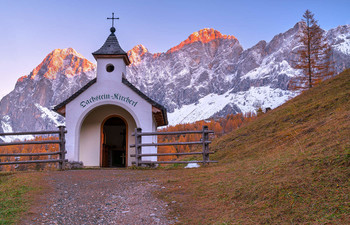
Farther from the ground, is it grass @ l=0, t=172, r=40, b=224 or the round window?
the round window

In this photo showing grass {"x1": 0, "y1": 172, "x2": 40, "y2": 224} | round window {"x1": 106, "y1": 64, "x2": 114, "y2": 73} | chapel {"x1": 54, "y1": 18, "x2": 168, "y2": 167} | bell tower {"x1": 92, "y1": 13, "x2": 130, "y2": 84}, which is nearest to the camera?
grass {"x1": 0, "y1": 172, "x2": 40, "y2": 224}

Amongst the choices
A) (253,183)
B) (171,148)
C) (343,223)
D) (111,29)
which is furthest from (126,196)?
(171,148)

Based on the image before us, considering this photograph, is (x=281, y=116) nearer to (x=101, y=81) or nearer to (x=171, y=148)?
(x=101, y=81)

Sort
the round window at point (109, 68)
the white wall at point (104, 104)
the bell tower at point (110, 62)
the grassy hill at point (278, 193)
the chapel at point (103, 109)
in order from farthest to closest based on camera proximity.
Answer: the round window at point (109, 68) → the bell tower at point (110, 62) → the chapel at point (103, 109) → the white wall at point (104, 104) → the grassy hill at point (278, 193)

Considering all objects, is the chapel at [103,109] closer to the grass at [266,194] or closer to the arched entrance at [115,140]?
the arched entrance at [115,140]

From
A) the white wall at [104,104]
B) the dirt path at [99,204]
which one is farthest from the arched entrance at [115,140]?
the dirt path at [99,204]

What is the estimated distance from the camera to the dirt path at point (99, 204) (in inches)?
259

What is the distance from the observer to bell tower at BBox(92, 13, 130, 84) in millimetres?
17837

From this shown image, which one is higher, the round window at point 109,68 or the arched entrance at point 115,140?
the round window at point 109,68

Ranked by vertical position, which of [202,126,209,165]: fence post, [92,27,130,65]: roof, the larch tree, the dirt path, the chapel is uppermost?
the larch tree

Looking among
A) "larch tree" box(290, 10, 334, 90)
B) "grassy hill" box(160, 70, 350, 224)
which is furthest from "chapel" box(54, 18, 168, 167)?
"larch tree" box(290, 10, 334, 90)

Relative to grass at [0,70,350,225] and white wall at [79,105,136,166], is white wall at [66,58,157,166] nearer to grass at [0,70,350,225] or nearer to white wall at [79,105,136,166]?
white wall at [79,105,136,166]

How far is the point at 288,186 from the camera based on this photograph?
6.39 metres

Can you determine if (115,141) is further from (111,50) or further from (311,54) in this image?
(311,54)
